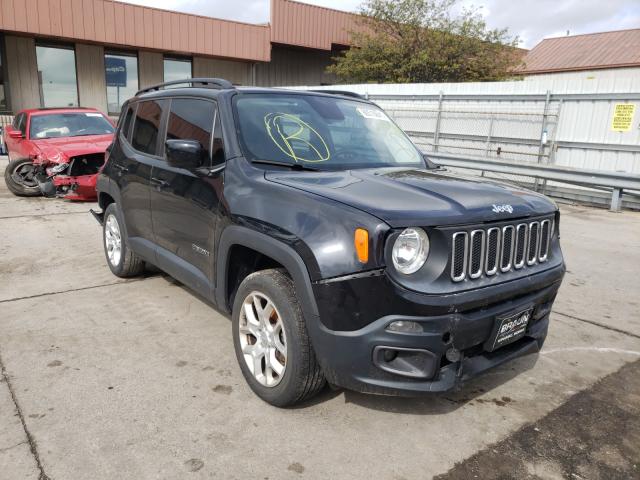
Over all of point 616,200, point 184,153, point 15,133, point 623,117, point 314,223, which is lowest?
point 616,200

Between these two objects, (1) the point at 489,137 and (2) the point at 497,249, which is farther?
(1) the point at 489,137

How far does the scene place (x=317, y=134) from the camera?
3656 mm

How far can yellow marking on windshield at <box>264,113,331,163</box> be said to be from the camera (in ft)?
11.2

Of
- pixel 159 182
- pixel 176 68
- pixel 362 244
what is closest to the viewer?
pixel 362 244

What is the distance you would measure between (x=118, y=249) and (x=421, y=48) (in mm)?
22191

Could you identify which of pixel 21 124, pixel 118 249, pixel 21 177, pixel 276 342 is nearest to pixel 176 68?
pixel 21 124

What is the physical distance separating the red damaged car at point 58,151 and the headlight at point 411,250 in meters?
8.09

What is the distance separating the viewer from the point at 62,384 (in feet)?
10.4

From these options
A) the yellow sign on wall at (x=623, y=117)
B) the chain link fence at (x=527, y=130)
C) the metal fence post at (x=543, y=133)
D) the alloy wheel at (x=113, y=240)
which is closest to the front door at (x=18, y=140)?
the alloy wheel at (x=113, y=240)

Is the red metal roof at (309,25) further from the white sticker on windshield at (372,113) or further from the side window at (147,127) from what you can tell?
the white sticker on windshield at (372,113)

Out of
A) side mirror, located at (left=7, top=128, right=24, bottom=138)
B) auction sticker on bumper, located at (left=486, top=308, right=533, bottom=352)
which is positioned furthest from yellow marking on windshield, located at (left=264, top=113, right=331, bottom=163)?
side mirror, located at (left=7, top=128, right=24, bottom=138)

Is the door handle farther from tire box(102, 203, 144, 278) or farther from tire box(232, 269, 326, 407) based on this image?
tire box(232, 269, 326, 407)

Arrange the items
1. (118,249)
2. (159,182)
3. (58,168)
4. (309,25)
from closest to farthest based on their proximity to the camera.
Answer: (159,182) → (118,249) → (58,168) → (309,25)

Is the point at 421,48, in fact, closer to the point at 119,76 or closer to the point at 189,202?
the point at 119,76
